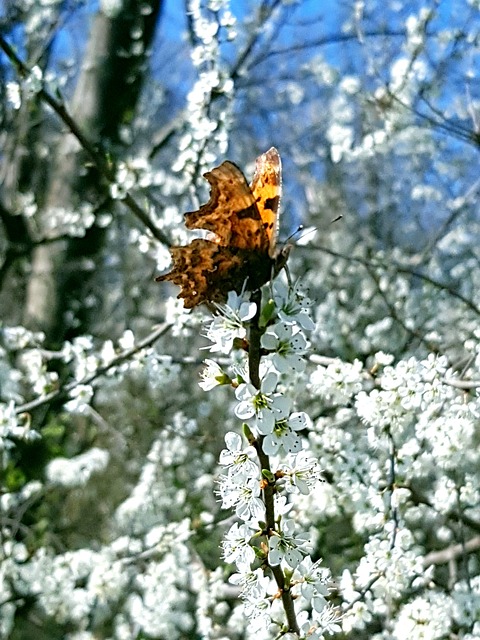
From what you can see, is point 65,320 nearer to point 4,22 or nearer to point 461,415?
point 4,22

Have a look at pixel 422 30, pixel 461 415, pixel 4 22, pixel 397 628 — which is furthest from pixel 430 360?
pixel 4 22

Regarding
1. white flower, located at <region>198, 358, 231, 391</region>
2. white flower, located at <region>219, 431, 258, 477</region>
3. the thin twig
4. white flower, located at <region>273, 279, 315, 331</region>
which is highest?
the thin twig

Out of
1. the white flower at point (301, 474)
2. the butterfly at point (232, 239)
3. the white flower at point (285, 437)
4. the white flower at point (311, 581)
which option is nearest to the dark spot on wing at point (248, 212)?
the butterfly at point (232, 239)

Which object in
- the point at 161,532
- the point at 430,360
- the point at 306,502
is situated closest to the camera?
the point at 430,360

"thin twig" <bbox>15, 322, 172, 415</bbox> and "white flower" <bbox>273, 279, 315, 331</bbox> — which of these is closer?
"white flower" <bbox>273, 279, 315, 331</bbox>

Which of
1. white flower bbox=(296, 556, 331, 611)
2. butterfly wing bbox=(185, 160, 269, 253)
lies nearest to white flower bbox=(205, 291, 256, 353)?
butterfly wing bbox=(185, 160, 269, 253)

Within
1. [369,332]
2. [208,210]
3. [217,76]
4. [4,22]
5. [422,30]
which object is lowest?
[208,210]

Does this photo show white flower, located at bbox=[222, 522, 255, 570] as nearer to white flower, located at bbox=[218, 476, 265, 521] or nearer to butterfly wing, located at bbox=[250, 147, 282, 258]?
white flower, located at bbox=[218, 476, 265, 521]

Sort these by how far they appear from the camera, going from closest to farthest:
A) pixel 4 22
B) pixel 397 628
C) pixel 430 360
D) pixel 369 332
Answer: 1. pixel 430 360
2. pixel 397 628
3. pixel 369 332
4. pixel 4 22
